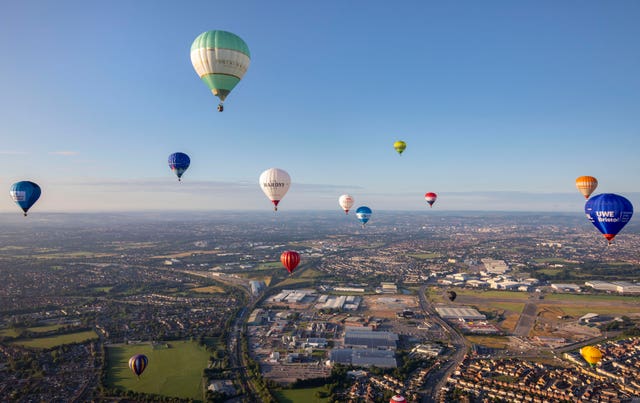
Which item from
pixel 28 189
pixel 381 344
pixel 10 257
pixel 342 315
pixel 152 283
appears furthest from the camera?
pixel 10 257

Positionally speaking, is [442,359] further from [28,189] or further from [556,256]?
[556,256]

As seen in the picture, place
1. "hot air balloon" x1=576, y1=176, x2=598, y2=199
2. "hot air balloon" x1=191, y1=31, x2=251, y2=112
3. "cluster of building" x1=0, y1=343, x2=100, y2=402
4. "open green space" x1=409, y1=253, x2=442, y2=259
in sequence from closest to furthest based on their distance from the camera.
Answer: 1. "hot air balloon" x1=191, y1=31, x2=251, y2=112
2. "cluster of building" x1=0, y1=343, x2=100, y2=402
3. "hot air balloon" x1=576, y1=176, x2=598, y2=199
4. "open green space" x1=409, y1=253, x2=442, y2=259

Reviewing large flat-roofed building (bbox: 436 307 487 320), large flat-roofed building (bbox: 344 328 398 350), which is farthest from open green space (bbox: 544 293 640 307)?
large flat-roofed building (bbox: 344 328 398 350)

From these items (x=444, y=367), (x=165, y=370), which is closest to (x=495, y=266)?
(x=444, y=367)

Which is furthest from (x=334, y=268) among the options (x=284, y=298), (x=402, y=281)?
(x=284, y=298)

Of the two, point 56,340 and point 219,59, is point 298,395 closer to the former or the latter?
point 219,59

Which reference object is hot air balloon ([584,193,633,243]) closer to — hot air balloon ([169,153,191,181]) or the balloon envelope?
the balloon envelope

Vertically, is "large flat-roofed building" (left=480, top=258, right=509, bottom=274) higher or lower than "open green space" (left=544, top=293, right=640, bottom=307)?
higher
